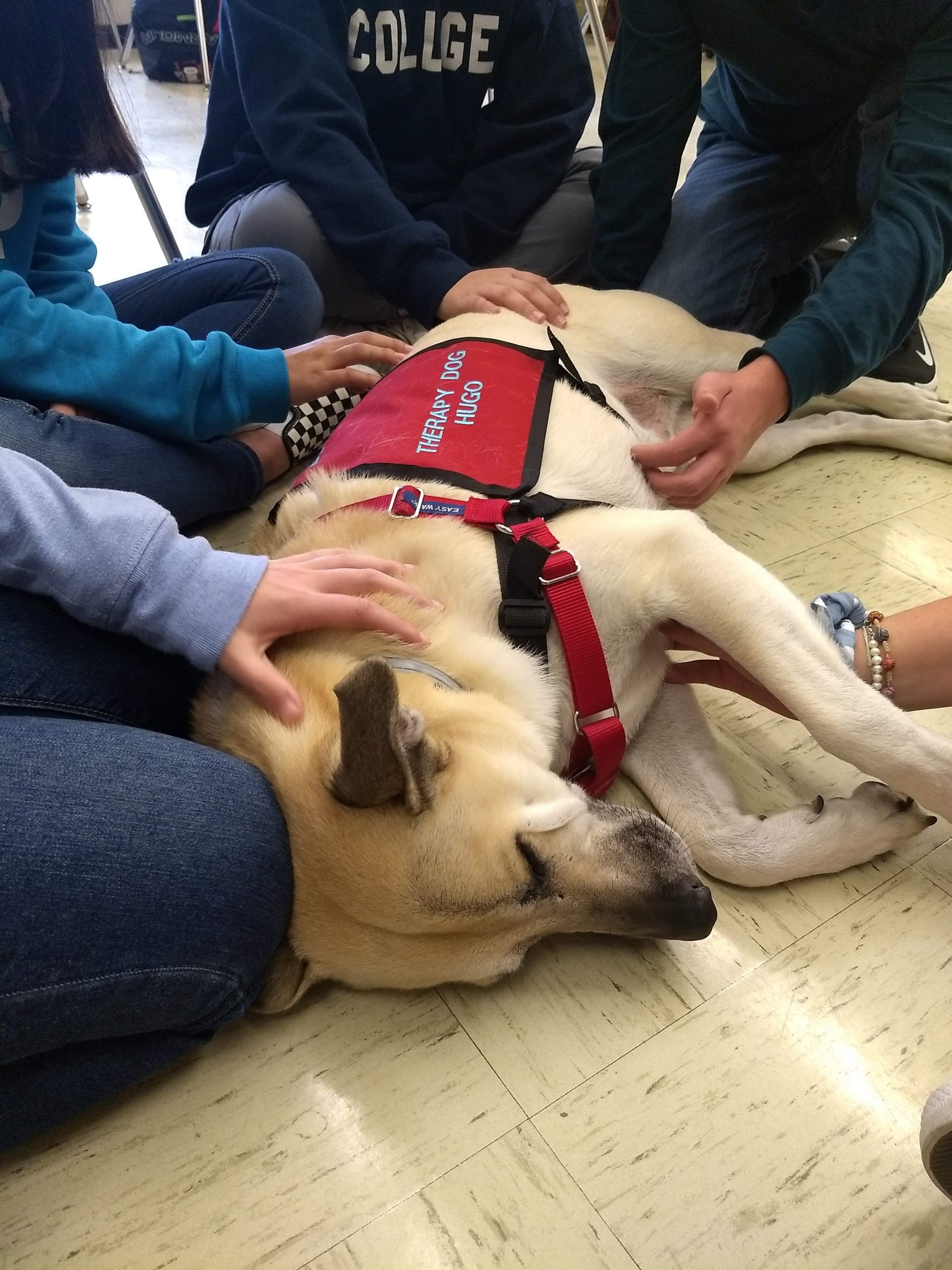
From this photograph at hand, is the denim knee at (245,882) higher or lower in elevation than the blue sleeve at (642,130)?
lower

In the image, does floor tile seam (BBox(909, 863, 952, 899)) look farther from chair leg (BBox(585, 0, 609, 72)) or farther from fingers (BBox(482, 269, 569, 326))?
chair leg (BBox(585, 0, 609, 72))

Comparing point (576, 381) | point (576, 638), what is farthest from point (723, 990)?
point (576, 381)

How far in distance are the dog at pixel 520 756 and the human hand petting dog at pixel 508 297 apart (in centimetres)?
54

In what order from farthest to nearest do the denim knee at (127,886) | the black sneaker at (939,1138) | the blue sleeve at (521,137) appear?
1. the blue sleeve at (521,137)
2. the denim knee at (127,886)
3. the black sneaker at (939,1138)

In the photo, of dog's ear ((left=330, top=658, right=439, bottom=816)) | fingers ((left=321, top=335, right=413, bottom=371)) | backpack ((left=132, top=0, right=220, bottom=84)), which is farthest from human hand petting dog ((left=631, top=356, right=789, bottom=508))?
backpack ((left=132, top=0, right=220, bottom=84))

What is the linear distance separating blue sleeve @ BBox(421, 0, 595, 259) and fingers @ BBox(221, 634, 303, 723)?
2.15 meters

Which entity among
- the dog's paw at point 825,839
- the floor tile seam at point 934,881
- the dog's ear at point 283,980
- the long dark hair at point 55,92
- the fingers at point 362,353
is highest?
the long dark hair at point 55,92

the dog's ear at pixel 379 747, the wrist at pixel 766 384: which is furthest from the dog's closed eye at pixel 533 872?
the wrist at pixel 766 384

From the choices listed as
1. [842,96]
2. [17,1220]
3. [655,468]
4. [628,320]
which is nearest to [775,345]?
[655,468]

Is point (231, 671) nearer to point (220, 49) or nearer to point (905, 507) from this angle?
point (905, 507)

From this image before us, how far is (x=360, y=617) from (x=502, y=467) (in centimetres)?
51

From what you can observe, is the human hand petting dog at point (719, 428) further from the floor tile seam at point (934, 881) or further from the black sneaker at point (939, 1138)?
A: the black sneaker at point (939, 1138)

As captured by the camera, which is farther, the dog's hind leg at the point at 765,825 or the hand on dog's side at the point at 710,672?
the hand on dog's side at the point at 710,672

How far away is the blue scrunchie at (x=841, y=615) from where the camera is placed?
1613mm
